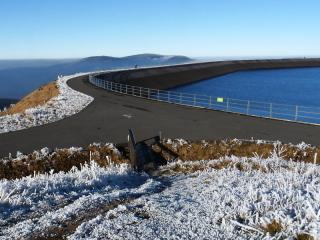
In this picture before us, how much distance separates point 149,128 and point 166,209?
Result: 1505 centimetres

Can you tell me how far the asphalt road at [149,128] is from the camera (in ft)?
64.7

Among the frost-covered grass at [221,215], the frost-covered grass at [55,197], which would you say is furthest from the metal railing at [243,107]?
the frost-covered grass at [221,215]

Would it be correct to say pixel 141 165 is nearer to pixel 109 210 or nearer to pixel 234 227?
pixel 109 210

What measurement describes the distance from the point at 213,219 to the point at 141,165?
876 cm

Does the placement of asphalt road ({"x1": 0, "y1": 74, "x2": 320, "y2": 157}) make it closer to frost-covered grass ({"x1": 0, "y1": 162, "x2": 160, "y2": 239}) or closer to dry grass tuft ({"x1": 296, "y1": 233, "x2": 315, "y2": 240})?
frost-covered grass ({"x1": 0, "y1": 162, "x2": 160, "y2": 239})

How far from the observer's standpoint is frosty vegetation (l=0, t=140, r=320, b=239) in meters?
6.36

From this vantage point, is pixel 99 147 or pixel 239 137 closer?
pixel 99 147

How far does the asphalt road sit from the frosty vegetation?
31.8 ft

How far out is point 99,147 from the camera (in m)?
18.1

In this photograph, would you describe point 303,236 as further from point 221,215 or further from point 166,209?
point 166,209

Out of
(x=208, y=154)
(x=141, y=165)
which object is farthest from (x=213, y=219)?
(x=208, y=154)

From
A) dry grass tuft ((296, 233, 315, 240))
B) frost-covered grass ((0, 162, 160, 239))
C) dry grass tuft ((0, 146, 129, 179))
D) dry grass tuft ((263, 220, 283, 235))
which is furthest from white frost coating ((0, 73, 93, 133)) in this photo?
dry grass tuft ((296, 233, 315, 240))

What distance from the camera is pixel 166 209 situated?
743 centimetres

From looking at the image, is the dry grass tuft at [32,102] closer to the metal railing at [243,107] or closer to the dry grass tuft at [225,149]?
the metal railing at [243,107]
